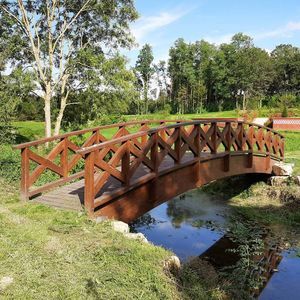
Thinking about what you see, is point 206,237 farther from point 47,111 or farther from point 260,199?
point 47,111

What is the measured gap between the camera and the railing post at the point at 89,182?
663 cm

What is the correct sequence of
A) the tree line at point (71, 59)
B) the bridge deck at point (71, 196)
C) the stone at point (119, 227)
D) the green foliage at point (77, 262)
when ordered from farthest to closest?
the tree line at point (71, 59)
the bridge deck at point (71, 196)
the stone at point (119, 227)
the green foliage at point (77, 262)

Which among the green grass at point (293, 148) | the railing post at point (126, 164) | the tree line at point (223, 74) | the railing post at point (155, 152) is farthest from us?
the tree line at point (223, 74)

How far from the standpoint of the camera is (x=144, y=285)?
4371 millimetres

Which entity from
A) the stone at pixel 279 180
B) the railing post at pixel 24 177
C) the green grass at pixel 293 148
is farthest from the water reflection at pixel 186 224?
the green grass at pixel 293 148

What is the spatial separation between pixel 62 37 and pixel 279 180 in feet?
46.9

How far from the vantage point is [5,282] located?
4.06 m

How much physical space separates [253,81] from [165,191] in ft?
213

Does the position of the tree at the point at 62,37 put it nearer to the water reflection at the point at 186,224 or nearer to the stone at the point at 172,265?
the water reflection at the point at 186,224

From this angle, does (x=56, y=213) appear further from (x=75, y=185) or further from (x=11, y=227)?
(x=75, y=185)

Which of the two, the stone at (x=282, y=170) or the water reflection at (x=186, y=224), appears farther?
the stone at (x=282, y=170)

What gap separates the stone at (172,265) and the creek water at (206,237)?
2237 mm

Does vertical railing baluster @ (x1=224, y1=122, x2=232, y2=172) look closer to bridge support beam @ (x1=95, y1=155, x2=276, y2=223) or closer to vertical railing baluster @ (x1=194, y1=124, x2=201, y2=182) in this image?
bridge support beam @ (x1=95, y1=155, x2=276, y2=223)

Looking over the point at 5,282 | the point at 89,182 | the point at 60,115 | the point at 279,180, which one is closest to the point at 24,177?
the point at 89,182
